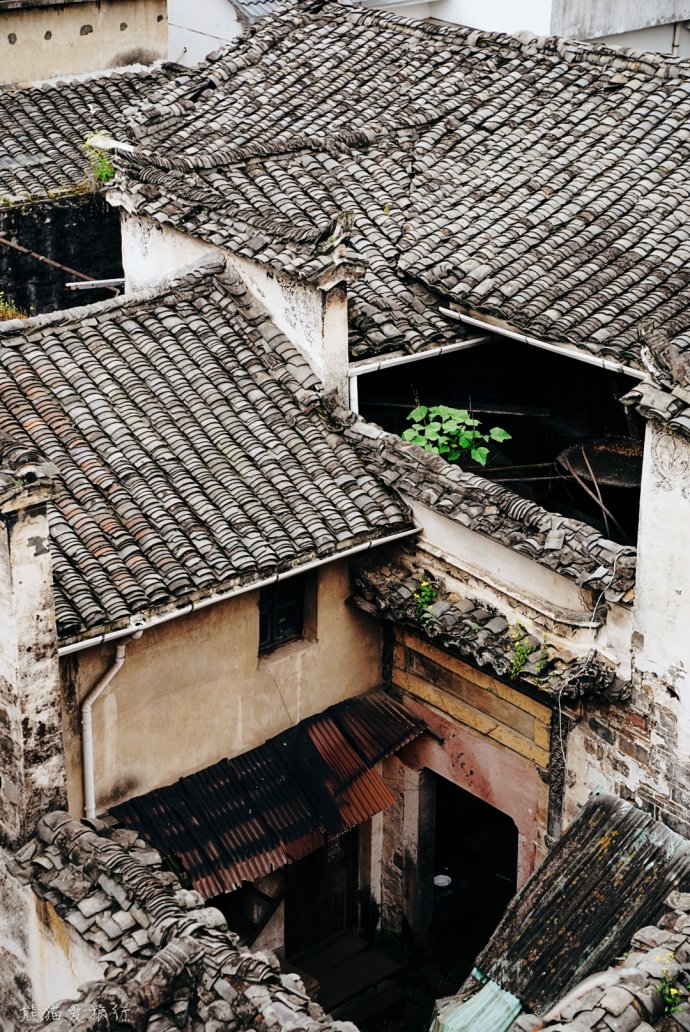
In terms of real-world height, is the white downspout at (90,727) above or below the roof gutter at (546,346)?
below

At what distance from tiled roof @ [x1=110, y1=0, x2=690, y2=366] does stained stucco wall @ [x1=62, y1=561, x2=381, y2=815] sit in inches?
165

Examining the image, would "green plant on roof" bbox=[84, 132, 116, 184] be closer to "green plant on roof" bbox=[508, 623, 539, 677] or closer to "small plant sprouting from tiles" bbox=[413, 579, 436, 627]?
"small plant sprouting from tiles" bbox=[413, 579, 436, 627]

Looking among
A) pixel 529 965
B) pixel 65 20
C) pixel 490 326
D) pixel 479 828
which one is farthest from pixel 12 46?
pixel 529 965

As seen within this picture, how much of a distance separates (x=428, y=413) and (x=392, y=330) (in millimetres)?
1370

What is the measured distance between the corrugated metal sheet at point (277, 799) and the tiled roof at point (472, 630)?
161 centimetres

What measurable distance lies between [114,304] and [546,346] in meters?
5.71

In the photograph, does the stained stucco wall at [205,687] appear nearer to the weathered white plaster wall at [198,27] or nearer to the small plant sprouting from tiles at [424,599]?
the small plant sprouting from tiles at [424,599]

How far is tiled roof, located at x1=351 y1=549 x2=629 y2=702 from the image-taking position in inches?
642

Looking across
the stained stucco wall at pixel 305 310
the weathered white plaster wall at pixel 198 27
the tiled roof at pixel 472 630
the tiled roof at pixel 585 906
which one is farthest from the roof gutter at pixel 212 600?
the weathered white plaster wall at pixel 198 27

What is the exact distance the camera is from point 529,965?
15.6m

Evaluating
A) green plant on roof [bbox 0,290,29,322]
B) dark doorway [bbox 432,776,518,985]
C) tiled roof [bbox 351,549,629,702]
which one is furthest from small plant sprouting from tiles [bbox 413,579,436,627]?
green plant on roof [bbox 0,290,29,322]

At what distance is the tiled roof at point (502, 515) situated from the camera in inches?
629

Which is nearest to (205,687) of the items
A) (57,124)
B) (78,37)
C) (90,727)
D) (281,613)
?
(281,613)

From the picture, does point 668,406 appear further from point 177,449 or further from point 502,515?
point 177,449
